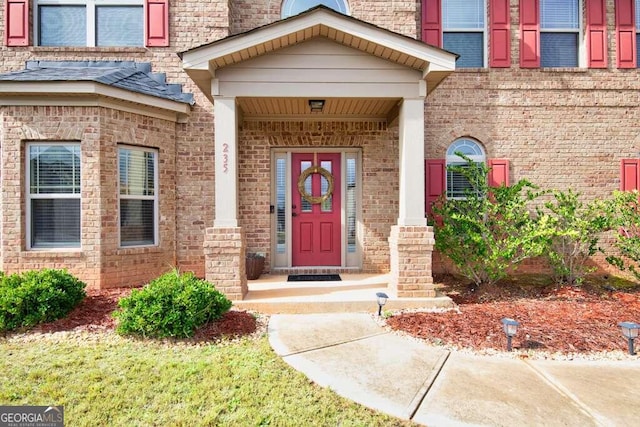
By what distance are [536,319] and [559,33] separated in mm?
5970

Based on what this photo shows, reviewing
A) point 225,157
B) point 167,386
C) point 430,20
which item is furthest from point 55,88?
point 430,20

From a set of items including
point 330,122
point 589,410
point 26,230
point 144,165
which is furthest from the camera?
point 330,122

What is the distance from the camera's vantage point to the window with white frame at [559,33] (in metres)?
6.88

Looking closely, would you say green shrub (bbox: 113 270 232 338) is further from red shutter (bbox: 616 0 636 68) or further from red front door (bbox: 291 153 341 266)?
red shutter (bbox: 616 0 636 68)

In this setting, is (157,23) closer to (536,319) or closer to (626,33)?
(536,319)

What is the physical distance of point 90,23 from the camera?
6.43 metres

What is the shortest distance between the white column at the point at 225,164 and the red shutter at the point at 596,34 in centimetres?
699

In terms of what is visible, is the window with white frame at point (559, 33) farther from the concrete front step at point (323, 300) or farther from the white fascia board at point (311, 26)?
the concrete front step at point (323, 300)

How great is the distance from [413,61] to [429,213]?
9.33 feet

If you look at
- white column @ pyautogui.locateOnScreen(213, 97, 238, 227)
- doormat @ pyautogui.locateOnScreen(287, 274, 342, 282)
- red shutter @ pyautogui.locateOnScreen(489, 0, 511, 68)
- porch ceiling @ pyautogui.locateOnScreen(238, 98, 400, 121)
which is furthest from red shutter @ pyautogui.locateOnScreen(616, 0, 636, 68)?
white column @ pyautogui.locateOnScreen(213, 97, 238, 227)

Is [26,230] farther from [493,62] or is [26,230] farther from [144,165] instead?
[493,62]

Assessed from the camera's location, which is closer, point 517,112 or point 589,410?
point 589,410

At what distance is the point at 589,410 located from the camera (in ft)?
8.03

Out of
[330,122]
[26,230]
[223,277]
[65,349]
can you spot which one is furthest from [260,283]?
[26,230]
